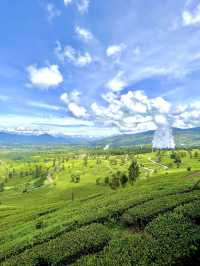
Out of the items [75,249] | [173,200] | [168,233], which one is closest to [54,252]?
[75,249]

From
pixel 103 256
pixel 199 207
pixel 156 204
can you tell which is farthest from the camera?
pixel 156 204

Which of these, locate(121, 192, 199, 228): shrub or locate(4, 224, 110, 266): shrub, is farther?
locate(121, 192, 199, 228): shrub

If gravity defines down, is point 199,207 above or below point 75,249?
above

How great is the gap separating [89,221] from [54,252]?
589 inches

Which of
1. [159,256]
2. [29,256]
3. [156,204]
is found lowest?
[29,256]

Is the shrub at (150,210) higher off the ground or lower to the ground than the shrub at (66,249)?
higher

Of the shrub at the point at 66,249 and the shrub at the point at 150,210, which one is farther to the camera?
the shrub at the point at 150,210

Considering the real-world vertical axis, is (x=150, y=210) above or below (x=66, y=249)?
above

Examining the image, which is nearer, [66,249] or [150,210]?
[66,249]

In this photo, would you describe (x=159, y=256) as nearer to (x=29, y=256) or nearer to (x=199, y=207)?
(x=199, y=207)

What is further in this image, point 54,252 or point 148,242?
point 54,252

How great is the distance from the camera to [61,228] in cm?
5909

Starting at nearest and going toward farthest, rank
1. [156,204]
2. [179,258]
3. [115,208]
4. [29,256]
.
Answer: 1. [179,258]
2. [29,256]
3. [156,204]
4. [115,208]

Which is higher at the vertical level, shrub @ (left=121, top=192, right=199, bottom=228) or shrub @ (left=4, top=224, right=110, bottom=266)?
shrub @ (left=121, top=192, right=199, bottom=228)
